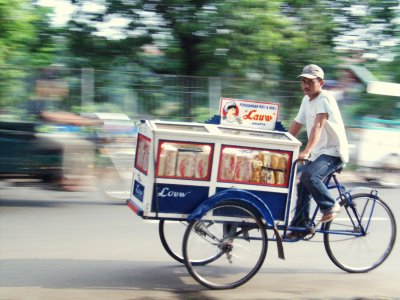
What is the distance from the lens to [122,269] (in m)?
5.36

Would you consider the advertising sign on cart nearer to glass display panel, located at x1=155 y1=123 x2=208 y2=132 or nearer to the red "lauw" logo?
the red "lauw" logo

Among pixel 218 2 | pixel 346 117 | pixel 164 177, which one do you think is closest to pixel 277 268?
pixel 164 177

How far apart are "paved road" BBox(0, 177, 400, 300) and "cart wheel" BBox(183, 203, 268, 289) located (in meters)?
0.13

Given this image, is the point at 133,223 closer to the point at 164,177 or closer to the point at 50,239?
the point at 50,239

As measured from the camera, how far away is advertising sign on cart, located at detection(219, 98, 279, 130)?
5.10 m

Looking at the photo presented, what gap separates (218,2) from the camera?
38.7ft

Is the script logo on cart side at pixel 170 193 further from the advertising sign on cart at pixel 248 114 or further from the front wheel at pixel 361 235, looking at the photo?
the front wheel at pixel 361 235

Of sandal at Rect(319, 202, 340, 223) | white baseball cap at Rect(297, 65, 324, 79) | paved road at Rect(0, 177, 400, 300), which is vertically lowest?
paved road at Rect(0, 177, 400, 300)

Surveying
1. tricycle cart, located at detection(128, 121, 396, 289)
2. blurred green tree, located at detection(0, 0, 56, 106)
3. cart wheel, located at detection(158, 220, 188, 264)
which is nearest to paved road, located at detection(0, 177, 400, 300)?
cart wheel, located at detection(158, 220, 188, 264)

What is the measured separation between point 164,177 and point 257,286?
1.17 m

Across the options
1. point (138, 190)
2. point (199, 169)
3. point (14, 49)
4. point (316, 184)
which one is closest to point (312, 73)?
point (316, 184)

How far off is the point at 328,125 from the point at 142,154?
152 cm

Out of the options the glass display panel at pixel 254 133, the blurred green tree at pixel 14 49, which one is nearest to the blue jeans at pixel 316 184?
the glass display panel at pixel 254 133

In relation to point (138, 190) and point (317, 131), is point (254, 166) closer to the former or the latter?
point (317, 131)
